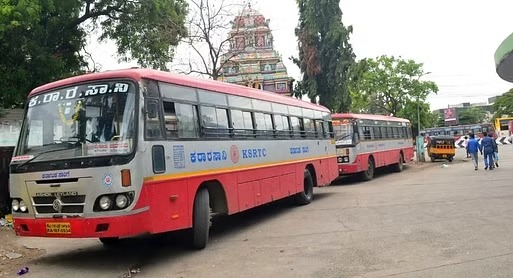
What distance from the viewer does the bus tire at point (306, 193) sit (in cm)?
1295

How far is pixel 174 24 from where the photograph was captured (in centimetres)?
1986

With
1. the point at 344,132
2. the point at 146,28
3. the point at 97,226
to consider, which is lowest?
the point at 97,226

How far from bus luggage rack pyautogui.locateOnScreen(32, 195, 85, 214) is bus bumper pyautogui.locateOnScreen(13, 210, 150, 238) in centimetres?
12

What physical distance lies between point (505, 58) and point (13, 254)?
8239mm

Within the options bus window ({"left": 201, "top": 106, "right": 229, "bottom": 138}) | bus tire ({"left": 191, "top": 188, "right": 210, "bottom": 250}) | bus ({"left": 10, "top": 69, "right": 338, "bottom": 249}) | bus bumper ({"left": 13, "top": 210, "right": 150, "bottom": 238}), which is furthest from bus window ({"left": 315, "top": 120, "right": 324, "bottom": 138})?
bus bumper ({"left": 13, "top": 210, "right": 150, "bottom": 238})

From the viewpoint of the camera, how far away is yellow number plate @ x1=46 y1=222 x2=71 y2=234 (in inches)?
256

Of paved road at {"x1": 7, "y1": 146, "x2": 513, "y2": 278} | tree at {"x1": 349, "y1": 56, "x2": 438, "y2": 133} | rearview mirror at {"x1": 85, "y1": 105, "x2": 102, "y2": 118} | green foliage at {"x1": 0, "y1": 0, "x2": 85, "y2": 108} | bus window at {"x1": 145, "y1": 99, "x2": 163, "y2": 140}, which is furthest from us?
tree at {"x1": 349, "y1": 56, "x2": 438, "y2": 133}

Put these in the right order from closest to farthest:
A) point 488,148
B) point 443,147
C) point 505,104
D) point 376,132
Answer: point 488,148, point 376,132, point 443,147, point 505,104

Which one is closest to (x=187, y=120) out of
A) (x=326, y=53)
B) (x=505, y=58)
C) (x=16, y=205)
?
(x=16, y=205)

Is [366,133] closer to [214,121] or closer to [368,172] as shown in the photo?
[368,172]

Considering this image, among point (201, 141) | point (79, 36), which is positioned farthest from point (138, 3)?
point (201, 141)

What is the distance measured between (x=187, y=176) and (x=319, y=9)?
2762 cm

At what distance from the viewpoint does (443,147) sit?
100 feet

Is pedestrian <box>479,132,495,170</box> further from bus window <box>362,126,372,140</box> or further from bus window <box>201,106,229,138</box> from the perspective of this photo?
bus window <box>201,106,229,138</box>
